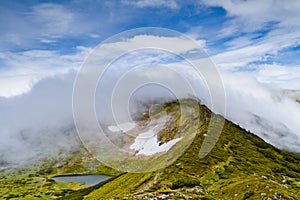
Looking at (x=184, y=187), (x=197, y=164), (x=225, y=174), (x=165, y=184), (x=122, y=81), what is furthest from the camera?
(x=197, y=164)

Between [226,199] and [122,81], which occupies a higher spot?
[122,81]

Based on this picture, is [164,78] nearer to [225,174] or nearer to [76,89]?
[76,89]

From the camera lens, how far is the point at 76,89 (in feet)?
138

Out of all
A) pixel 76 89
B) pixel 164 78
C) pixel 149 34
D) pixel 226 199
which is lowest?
pixel 226 199

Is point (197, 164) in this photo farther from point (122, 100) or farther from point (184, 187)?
point (122, 100)

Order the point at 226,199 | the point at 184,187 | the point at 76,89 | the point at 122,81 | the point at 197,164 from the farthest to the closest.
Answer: the point at 197,164 → the point at 184,187 → the point at 226,199 → the point at 122,81 → the point at 76,89

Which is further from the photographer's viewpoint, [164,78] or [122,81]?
[164,78]

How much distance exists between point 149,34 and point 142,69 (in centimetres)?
1069

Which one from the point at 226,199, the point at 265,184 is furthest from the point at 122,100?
the point at 265,184

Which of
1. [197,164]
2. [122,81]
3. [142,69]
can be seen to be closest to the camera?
[122,81]

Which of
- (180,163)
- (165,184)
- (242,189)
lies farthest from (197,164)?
(242,189)

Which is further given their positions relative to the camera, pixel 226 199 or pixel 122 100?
pixel 226 199

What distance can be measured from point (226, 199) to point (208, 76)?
273 feet

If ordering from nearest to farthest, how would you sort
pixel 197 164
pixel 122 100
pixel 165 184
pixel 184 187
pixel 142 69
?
pixel 142 69
pixel 122 100
pixel 184 187
pixel 165 184
pixel 197 164
